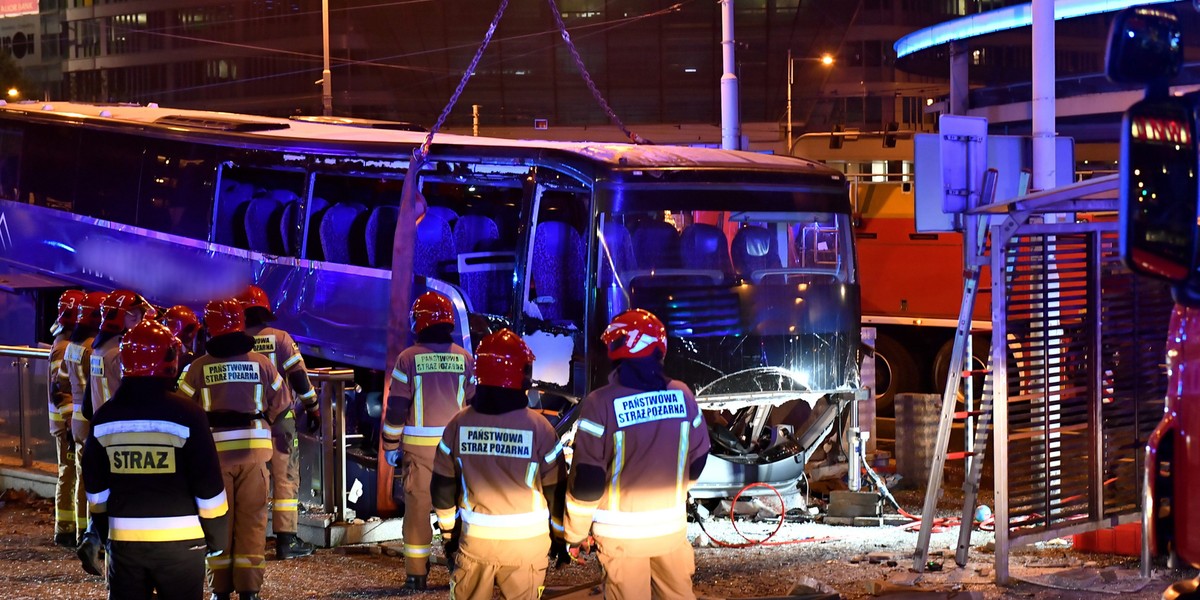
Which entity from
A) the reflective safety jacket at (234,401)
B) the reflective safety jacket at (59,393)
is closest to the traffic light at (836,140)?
the reflective safety jacket at (59,393)

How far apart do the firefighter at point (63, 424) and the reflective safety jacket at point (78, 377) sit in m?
0.14

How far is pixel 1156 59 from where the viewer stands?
195 inches

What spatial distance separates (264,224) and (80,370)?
4281 millimetres

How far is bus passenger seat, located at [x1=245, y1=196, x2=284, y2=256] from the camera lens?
13831mm

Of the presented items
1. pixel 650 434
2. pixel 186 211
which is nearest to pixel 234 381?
pixel 650 434

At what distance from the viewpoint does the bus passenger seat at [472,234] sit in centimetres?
1230

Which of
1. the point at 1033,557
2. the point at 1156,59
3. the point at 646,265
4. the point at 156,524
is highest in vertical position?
the point at 1156,59

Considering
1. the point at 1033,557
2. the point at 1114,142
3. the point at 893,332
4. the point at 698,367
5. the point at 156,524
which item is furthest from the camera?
the point at 1114,142

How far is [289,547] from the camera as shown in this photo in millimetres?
9992

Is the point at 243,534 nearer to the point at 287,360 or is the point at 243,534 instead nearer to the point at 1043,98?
the point at 287,360

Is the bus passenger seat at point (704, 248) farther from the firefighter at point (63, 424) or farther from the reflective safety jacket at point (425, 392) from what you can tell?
the firefighter at point (63, 424)

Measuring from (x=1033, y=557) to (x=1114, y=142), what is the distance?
66.9 feet

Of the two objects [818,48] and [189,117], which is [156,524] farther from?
[818,48]

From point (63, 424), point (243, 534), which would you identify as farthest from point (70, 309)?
point (243, 534)
